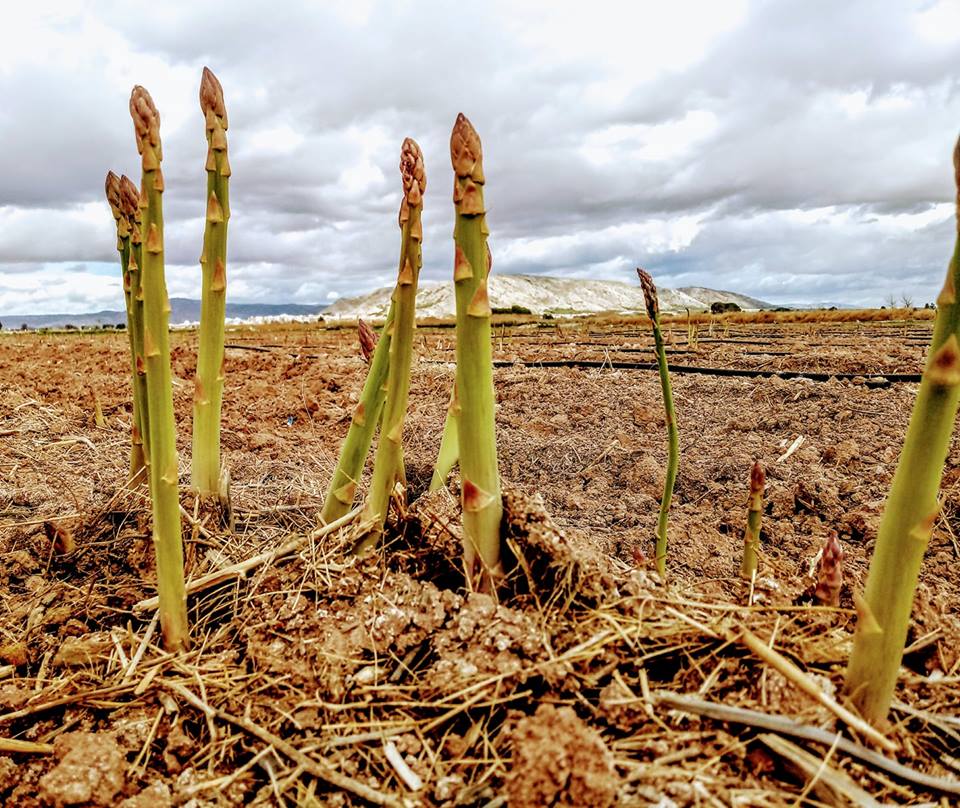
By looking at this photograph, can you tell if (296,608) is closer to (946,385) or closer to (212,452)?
(212,452)

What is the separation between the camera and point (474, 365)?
1701 mm

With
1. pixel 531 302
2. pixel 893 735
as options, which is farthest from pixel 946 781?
pixel 531 302

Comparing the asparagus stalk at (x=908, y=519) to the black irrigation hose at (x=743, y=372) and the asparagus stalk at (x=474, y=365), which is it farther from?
the black irrigation hose at (x=743, y=372)

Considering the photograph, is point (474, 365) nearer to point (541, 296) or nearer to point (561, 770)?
point (561, 770)

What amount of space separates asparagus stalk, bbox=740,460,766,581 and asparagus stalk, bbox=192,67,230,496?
1.68 metres

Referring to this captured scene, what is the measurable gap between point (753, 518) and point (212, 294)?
5.94ft

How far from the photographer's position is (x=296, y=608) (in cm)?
179

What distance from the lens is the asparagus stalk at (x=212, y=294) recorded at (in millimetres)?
2168

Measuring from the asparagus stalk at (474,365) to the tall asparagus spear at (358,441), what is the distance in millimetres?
566

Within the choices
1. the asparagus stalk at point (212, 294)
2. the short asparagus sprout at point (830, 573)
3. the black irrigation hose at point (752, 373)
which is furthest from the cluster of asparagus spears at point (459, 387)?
the black irrigation hose at point (752, 373)

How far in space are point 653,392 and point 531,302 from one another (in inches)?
6296

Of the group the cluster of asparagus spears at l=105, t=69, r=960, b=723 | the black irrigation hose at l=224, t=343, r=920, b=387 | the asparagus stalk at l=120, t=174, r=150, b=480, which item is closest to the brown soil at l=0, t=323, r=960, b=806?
the cluster of asparagus spears at l=105, t=69, r=960, b=723

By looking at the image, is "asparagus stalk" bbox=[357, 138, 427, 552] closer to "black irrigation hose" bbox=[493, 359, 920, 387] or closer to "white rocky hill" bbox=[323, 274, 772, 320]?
"black irrigation hose" bbox=[493, 359, 920, 387]

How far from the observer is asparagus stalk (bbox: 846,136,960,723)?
1.19 m
